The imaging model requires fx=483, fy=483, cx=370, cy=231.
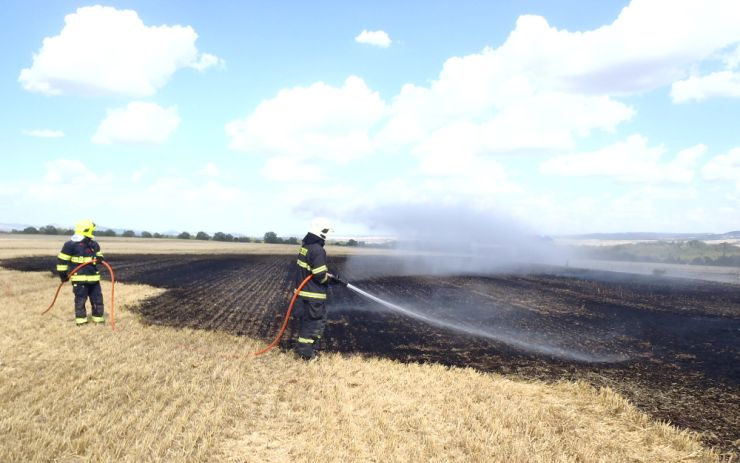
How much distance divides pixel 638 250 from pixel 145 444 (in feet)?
295

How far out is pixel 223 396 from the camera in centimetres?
773

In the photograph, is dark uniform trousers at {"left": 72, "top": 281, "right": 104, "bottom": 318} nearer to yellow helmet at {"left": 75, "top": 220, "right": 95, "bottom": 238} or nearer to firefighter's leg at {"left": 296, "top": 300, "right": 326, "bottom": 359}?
yellow helmet at {"left": 75, "top": 220, "right": 95, "bottom": 238}

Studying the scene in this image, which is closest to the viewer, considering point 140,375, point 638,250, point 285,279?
point 140,375

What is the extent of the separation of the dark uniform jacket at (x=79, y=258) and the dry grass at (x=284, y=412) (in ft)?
6.89

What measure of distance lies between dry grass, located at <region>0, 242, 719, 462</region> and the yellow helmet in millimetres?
3099

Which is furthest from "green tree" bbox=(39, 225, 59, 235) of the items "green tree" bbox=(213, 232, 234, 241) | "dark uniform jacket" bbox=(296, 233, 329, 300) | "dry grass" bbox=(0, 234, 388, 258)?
"dark uniform jacket" bbox=(296, 233, 329, 300)

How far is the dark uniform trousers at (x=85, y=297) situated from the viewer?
12.4m

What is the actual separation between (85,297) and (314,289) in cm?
661

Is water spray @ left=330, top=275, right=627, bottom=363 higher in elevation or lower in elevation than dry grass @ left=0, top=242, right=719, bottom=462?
lower

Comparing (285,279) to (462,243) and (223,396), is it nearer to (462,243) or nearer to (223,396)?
(223,396)

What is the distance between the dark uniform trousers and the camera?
1240cm

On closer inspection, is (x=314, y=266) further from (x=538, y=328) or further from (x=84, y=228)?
(x=538, y=328)

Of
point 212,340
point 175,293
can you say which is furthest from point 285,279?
point 212,340

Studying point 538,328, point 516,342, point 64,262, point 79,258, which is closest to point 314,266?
point 516,342
